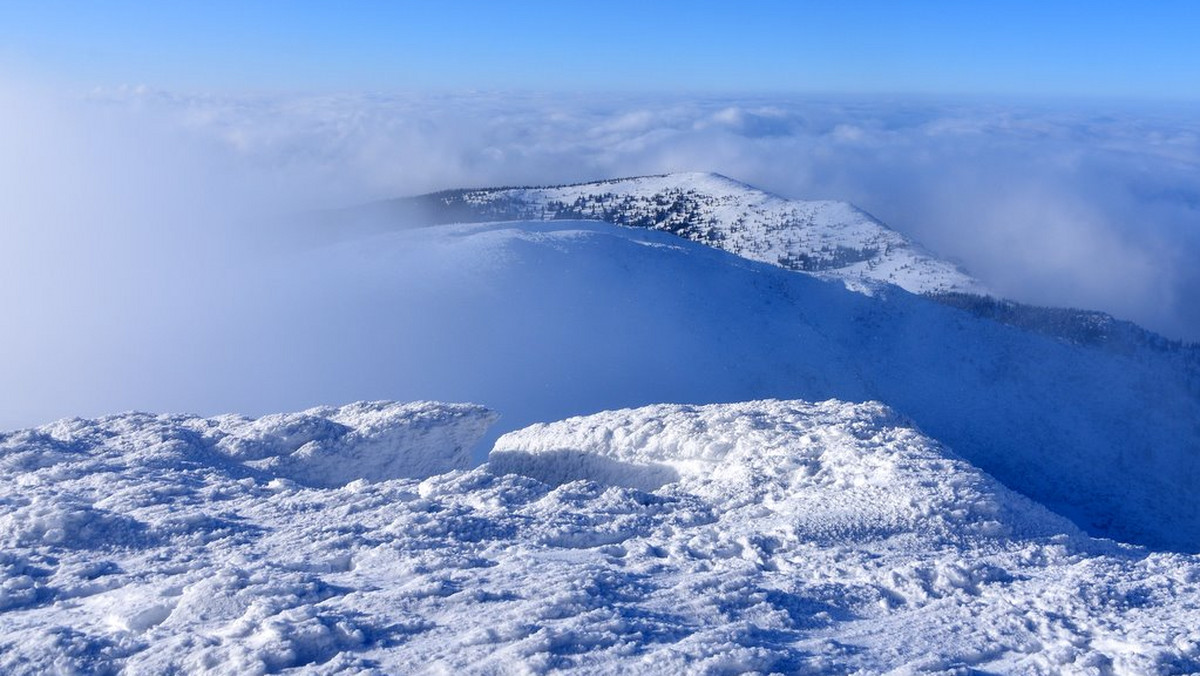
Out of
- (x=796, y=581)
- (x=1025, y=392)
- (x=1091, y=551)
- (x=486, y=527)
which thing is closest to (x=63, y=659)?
(x=486, y=527)

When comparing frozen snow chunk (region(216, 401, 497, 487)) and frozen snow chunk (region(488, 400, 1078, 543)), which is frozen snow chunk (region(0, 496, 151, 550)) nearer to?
frozen snow chunk (region(216, 401, 497, 487))

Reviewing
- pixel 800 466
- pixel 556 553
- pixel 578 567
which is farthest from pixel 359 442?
pixel 800 466

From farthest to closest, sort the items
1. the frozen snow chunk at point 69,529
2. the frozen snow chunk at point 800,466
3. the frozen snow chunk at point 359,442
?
1. the frozen snow chunk at point 359,442
2. the frozen snow chunk at point 800,466
3. the frozen snow chunk at point 69,529

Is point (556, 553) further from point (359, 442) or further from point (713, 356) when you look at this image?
point (713, 356)

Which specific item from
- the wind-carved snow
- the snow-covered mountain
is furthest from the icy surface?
the wind-carved snow

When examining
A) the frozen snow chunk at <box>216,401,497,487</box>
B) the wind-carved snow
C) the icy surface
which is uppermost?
the icy surface

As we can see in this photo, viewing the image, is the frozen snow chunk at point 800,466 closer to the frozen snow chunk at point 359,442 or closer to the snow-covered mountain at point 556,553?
the snow-covered mountain at point 556,553

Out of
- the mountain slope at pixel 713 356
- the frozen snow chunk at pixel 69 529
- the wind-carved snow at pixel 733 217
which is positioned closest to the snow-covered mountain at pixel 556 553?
the frozen snow chunk at pixel 69 529
